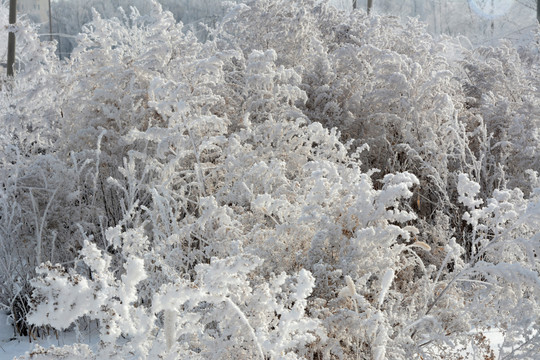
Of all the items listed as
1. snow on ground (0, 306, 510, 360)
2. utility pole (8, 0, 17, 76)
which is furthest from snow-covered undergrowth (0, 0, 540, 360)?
utility pole (8, 0, 17, 76)

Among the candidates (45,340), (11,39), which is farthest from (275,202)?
(11,39)

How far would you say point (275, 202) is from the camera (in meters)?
2.38

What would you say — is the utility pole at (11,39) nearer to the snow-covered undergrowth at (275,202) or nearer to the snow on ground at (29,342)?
the snow-covered undergrowth at (275,202)

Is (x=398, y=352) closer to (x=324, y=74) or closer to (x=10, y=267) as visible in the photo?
(x=10, y=267)

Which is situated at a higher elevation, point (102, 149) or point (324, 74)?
point (324, 74)

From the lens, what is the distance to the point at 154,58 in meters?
3.84

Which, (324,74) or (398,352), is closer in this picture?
(398,352)

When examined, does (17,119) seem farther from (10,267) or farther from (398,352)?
(398,352)

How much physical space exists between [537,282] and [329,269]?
0.79 metres

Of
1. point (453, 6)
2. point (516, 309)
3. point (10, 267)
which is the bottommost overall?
point (10, 267)

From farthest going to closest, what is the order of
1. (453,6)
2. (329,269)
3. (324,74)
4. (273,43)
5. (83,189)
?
(453,6) < (273,43) < (324,74) < (83,189) < (329,269)

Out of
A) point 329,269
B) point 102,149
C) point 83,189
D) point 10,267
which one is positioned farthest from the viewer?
point 102,149

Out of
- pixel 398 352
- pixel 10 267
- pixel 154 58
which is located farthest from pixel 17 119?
pixel 398 352

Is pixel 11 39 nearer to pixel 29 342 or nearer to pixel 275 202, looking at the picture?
pixel 29 342
